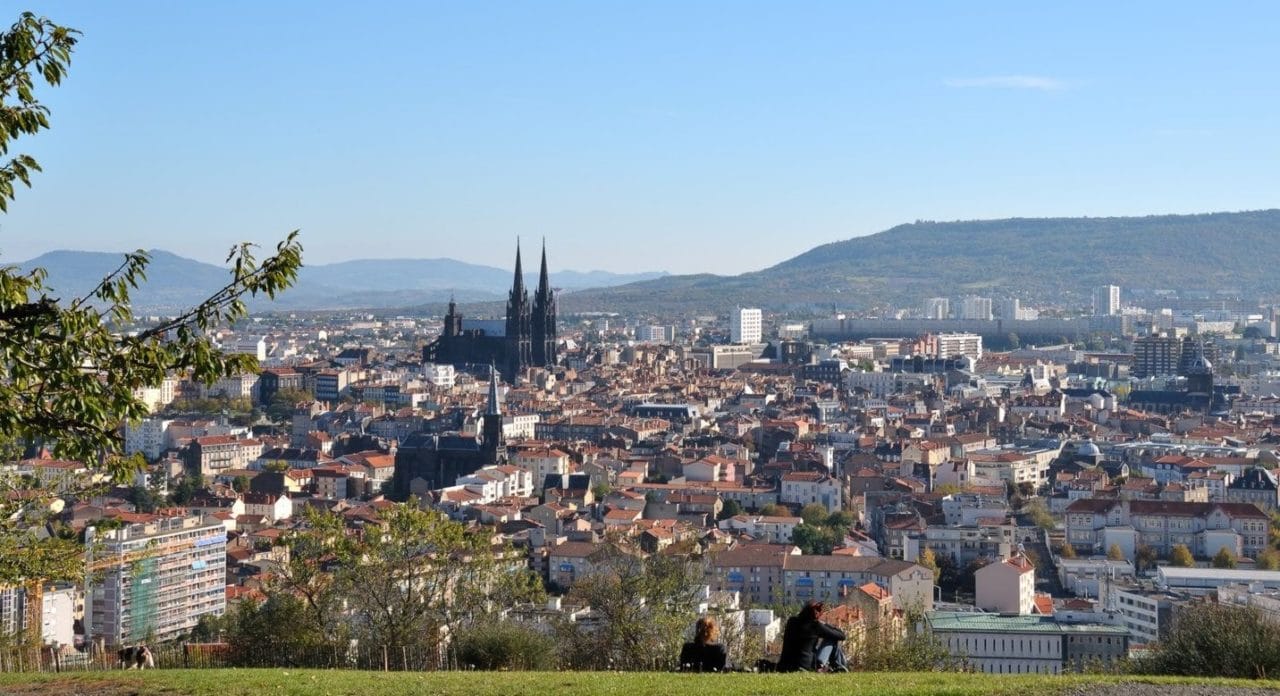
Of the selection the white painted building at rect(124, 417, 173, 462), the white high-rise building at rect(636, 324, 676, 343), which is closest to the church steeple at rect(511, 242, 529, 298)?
the white painted building at rect(124, 417, 173, 462)

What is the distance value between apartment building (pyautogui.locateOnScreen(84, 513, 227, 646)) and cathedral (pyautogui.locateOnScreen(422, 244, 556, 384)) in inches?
2719

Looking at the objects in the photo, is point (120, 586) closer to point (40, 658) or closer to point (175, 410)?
point (40, 658)

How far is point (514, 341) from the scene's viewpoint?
10969cm

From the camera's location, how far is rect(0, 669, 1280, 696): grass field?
1096 centimetres

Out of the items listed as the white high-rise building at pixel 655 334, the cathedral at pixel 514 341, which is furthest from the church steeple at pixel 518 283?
the white high-rise building at pixel 655 334

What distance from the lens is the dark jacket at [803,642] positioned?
38.4 feet

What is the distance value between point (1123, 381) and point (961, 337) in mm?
35684

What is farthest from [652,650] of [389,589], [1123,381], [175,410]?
[1123,381]

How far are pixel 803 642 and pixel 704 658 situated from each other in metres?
0.80

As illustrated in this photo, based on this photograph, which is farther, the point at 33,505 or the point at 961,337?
the point at 961,337

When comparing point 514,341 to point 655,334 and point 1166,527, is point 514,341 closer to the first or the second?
point 655,334

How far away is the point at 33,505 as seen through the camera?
578 inches

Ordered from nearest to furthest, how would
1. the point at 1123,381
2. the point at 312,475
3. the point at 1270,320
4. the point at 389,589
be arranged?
the point at 389,589
the point at 312,475
the point at 1123,381
the point at 1270,320

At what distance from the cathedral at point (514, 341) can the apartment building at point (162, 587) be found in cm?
6906
